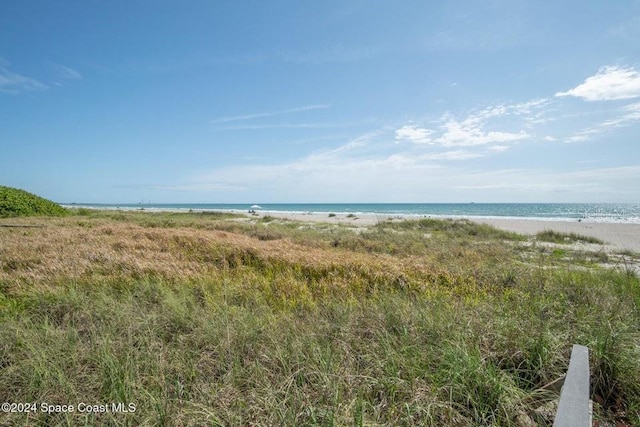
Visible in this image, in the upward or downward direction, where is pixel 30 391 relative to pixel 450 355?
downward

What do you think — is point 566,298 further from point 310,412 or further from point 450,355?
→ point 310,412

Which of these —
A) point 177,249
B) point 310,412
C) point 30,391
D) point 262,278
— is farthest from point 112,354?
point 177,249

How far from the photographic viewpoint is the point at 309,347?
3.44m

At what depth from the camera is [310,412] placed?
90.7 inches

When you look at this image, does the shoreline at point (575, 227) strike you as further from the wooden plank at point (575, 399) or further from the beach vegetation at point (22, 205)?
the beach vegetation at point (22, 205)

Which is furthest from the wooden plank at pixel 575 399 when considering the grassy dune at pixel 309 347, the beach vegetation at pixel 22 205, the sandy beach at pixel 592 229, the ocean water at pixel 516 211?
the ocean water at pixel 516 211

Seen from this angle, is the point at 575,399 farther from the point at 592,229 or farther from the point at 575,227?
the point at 575,227

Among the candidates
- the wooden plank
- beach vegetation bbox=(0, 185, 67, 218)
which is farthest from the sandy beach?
beach vegetation bbox=(0, 185, 67, 218)

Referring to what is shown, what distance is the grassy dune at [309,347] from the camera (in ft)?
8.16

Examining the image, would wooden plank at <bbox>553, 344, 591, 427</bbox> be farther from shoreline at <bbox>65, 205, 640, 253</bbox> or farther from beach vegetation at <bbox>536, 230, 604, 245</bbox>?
beach vegetation at <bbox>536, 230, 604, 245</bbox>

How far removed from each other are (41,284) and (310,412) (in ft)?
20.7

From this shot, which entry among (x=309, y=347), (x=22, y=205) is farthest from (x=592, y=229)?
(x=22, y=205)

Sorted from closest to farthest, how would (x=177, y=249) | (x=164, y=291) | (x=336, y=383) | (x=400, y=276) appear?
1. (x=336, y=383)
2. (x=164, y=291)
3. (x=400, y=276)
4. (x=177, y=249)

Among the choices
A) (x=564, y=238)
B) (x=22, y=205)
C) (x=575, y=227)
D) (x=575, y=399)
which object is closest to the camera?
(x=575, y=399)
